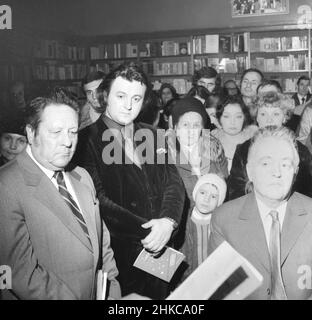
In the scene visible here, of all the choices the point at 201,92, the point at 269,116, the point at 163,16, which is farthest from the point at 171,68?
the point at 269,116

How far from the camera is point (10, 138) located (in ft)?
5.57

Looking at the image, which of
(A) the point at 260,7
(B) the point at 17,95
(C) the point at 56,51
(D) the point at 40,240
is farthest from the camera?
(C) the point at 56,51

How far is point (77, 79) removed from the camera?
6.21 meters

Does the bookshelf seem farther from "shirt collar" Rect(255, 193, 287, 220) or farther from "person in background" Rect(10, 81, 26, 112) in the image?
"shirt collar" Rect(255, 193, 287, 220)

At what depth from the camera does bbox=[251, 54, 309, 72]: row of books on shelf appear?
19.5 ft

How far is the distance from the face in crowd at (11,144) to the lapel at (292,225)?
1.11 metres

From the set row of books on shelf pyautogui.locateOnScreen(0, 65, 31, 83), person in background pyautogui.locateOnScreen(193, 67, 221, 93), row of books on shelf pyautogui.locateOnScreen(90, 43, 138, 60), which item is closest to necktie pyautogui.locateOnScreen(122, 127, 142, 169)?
person in background pyautogui.locateOnScreen(193, 67, 221, 93)

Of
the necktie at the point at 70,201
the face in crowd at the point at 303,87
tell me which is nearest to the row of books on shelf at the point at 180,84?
the face in crowd at the point at 303,87

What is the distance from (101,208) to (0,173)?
0.46 metres

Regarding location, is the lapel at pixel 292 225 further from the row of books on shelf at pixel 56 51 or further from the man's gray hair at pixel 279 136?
the row of books on shelf at pixel 56 51

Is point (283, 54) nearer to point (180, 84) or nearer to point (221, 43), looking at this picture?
point (221, 43)

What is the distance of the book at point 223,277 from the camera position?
99 centimetres

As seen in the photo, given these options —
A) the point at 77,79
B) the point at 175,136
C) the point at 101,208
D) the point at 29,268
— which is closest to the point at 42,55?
the point at 77,79

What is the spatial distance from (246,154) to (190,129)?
0.37 m
